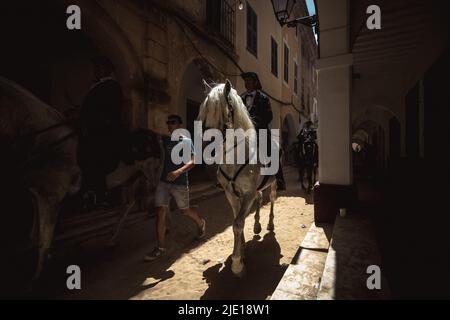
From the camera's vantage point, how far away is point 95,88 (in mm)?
3174

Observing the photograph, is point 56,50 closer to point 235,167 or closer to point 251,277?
point 235,167

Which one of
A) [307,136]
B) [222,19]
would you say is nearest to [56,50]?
[222,19]

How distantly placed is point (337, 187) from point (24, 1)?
7013mm

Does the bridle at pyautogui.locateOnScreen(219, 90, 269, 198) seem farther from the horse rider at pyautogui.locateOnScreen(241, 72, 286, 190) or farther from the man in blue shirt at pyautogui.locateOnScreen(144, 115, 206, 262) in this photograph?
the horse rider at pyautogui.locateOnScreen(241, 72, 286, 190)

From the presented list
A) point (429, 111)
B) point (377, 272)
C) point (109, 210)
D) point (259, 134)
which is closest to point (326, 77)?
point (259, 134)

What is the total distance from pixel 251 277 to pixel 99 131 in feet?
9.81

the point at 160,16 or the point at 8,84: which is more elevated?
the point at 160,16

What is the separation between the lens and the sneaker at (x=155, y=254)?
317 centimetres

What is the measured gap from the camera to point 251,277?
2777mm

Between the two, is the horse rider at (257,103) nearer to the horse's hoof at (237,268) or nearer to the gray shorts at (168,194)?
the gray shorts at (168,194)

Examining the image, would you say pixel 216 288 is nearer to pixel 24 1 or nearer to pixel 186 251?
pixel 186 251

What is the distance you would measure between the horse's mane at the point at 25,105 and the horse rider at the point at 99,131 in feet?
1.31

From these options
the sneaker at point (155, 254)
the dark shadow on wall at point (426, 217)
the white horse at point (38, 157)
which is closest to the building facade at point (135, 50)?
the white horse at point (38, 157)

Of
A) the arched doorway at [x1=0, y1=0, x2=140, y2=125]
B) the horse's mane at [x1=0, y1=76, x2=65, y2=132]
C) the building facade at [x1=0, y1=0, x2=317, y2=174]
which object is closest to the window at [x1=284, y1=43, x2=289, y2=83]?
the building facade at [x1=0, y1=0, x2=317, y2=174]
